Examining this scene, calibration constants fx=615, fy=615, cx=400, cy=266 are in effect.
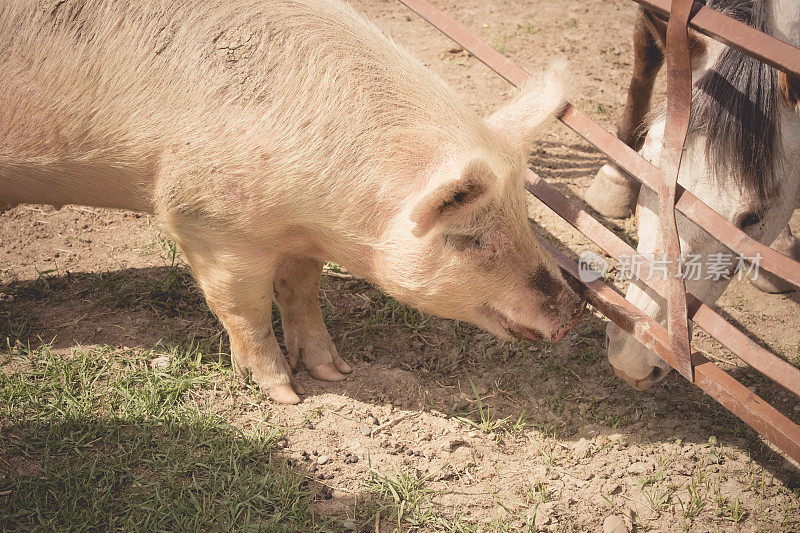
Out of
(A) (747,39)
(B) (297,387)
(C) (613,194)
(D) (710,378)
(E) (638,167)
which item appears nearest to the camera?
(A) (747,39)

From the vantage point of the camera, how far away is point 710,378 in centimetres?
249

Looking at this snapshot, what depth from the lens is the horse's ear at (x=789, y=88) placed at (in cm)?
254

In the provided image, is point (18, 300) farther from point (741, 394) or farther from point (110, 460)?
point (741, 394)

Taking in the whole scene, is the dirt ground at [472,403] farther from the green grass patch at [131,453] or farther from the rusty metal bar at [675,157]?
the rusty metal bar at [675,157]

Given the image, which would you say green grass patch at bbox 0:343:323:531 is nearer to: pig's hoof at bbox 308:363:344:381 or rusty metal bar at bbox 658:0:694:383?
pig's hoof at bbox 308:363:344:381

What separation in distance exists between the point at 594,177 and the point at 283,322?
9.98 feet

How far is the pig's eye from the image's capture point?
245cm

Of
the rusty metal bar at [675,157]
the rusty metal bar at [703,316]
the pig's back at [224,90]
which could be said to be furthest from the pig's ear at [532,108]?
the rusty metal bar at [675,157]

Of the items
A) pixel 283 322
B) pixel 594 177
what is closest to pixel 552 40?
pixel 594 177

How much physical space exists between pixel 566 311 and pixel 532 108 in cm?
92

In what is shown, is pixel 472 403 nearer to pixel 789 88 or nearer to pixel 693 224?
pixel 693 224

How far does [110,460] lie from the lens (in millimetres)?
2725

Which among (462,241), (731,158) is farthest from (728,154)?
(462,241)

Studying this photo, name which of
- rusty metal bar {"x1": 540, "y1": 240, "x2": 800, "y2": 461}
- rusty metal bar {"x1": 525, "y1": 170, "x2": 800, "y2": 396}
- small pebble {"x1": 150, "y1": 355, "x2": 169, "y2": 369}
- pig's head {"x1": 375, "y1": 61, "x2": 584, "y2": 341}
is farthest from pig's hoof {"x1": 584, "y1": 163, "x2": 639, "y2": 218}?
small pebble {"x1": 150, "y1": 355, "x2": 169, "y2": 369}
